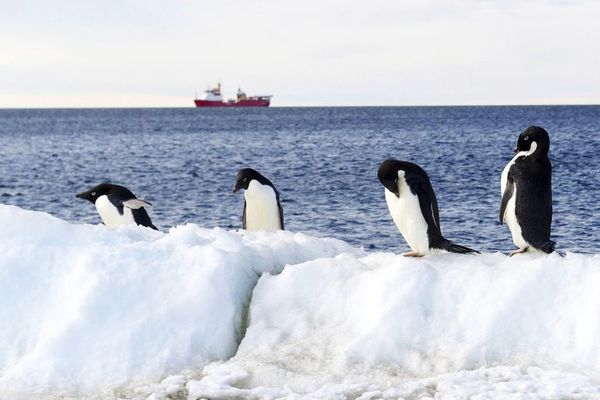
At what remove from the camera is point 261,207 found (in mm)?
13180

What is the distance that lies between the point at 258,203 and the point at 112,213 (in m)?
2.20

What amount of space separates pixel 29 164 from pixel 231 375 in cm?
5670

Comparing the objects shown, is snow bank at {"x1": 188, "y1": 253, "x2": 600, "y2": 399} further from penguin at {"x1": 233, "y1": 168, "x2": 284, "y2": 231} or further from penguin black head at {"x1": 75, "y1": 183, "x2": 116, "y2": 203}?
penguin black head at {"x1": 75, "y1": 183, "x2": 116, "y2": 203}

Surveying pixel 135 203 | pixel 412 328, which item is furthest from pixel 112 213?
pixel 412 328

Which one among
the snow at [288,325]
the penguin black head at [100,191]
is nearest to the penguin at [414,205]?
the snow at [288,325]

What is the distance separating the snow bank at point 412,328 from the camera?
657 cm

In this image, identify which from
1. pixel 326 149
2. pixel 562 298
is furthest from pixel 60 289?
pixel 326 149

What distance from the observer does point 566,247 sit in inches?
855

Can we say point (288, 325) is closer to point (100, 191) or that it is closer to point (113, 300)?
point (113, 300)

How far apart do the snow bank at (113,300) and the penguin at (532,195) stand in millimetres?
2159

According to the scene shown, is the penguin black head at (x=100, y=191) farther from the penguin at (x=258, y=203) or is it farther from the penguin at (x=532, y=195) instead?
the penguin at (x=532, y=195)

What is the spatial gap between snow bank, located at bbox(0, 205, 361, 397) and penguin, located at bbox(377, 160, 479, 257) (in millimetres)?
1115

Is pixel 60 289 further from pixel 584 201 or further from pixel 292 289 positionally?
pixel 584 201

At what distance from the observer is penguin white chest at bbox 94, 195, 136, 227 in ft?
43.7
